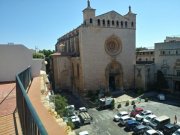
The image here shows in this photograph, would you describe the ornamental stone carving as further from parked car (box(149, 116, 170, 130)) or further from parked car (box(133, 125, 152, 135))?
parked car (box(133, 125, 152, 135))

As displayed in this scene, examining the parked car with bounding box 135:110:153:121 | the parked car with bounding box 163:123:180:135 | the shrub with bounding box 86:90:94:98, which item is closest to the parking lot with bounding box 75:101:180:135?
the parked car with bounding box 135:110:153:121

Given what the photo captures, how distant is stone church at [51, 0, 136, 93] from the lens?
28.4 meters

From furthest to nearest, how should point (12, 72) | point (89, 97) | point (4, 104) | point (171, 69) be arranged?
point (171, 69)
point (89, 97)
point (12, 72)
point (4, 104)

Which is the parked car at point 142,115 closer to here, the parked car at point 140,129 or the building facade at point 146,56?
the parked car at point 140,129

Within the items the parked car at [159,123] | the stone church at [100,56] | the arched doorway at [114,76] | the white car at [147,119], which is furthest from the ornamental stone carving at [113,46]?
the parked car at [159,123]

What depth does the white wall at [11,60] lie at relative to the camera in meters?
10.7

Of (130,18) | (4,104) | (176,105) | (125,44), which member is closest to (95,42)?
(125,44)

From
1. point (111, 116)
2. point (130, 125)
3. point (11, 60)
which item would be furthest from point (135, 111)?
point (11, 60)

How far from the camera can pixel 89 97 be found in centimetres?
2803

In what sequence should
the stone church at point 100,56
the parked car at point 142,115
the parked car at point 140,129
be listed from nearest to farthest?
the parked car at point 140,129
the parked car at point 142,115
the stone church at point 100,56

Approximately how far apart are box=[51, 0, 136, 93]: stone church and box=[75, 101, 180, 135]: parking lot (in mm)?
6906

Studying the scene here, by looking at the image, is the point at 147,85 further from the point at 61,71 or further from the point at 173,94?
the point at 61,71

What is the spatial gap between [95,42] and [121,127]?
14284mm

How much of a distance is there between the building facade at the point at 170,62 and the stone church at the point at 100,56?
4.43 meters
